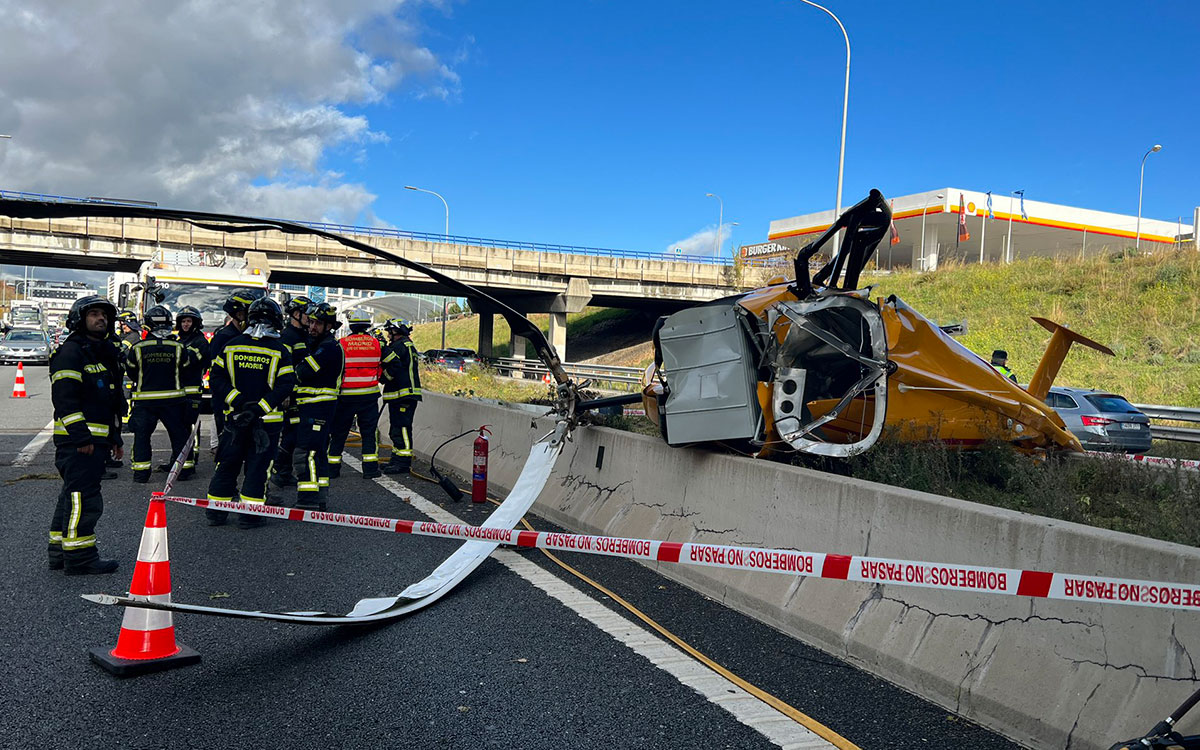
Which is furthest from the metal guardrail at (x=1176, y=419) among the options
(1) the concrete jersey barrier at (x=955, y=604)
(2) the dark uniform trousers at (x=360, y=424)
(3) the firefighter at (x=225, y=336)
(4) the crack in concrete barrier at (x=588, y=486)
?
(3) the firefighter at (x=225, y=336)

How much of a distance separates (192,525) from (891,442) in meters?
5.49

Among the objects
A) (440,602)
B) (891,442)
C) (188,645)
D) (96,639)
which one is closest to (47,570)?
(96,639)

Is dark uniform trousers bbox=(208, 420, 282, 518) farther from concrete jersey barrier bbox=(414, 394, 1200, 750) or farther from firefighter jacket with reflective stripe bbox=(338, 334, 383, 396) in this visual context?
concrete jersey barrier bbox=(414, 394, 1200, 750)

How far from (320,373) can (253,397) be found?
37.7 inches

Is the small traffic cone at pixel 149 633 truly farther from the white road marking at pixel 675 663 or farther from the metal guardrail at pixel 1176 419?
the metal guardrail at pixel 1176 419

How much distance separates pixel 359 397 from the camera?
34.8 feet

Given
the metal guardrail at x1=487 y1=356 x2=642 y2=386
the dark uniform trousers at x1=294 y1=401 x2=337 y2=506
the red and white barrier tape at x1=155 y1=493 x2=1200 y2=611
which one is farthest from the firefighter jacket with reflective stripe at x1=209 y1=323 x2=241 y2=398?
the metal guardrail at x1=487 y1=356 x2=642 y2=386

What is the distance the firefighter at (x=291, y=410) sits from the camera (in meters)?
8.78

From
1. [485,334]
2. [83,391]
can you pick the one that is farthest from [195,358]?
[485,334]

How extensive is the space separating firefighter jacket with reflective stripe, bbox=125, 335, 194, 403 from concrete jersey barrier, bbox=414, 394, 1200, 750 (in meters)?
6.16

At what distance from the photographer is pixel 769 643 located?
15.5 feet

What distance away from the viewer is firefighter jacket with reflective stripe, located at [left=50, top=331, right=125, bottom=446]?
623cm

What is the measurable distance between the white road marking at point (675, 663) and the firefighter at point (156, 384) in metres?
5.23

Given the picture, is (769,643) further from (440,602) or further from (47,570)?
(47,570)
